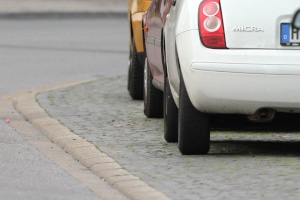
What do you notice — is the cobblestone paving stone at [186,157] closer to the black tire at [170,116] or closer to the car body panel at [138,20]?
the black tire at [170,116]

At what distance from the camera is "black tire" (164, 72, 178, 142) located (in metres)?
9.83

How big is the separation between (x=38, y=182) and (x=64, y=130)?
109 inches

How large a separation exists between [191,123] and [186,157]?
28 centimetres

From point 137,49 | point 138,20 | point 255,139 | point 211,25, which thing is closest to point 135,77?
point 137,49

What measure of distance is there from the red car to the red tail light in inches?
39.1

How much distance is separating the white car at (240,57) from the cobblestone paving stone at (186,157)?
1.32 ft

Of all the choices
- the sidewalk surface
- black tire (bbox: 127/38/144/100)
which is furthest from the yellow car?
the sidewalk surface

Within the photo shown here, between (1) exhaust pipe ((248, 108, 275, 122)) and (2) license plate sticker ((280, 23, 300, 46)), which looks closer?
(2) license plate sticker ((280, 23, 300, 46))

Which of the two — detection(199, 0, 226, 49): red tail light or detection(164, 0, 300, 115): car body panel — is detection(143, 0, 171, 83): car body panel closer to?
detection(199, 0, 226, 49): red tail light

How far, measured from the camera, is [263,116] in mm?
9094

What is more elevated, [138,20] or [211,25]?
[211,25]

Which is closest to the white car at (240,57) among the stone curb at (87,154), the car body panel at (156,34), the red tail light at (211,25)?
the red tail light at (211,25)

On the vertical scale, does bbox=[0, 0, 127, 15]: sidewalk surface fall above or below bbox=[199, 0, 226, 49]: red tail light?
below

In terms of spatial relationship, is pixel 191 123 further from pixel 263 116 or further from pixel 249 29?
pixel 249 29
